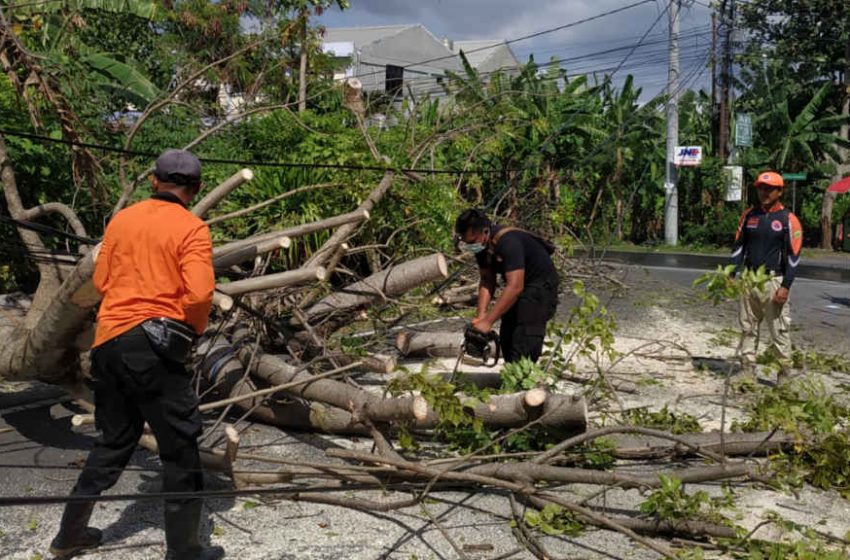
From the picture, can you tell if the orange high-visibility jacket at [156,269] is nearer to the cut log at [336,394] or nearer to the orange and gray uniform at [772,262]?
the cut log at [336,394]

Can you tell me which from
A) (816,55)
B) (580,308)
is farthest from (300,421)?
(816,55)

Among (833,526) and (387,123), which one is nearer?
(833,526)

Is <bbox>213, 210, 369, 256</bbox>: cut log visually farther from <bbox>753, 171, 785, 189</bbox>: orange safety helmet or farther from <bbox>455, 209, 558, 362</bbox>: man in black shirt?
<bbox>753, 171, 785, 189</bbox>: orange safety helmet

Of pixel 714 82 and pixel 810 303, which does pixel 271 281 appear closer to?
pixel 810 303

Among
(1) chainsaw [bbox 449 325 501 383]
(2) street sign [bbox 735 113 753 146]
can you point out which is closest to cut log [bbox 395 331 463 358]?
(1) chainsaw [bbox 449 325 501 383]

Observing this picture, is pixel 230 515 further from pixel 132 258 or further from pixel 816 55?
pixel 816 55

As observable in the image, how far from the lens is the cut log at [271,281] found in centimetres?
476

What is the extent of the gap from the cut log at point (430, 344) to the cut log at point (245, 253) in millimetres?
2587

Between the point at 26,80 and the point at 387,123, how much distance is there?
18.9ft

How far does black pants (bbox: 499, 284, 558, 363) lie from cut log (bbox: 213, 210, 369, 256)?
4.38 ft

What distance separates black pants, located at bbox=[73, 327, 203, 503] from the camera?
10.8 ft

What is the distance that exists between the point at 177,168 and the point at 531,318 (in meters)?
2.56

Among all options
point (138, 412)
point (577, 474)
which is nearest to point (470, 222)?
point (577, 474)

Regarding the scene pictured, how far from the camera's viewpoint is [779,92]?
77.8ft
